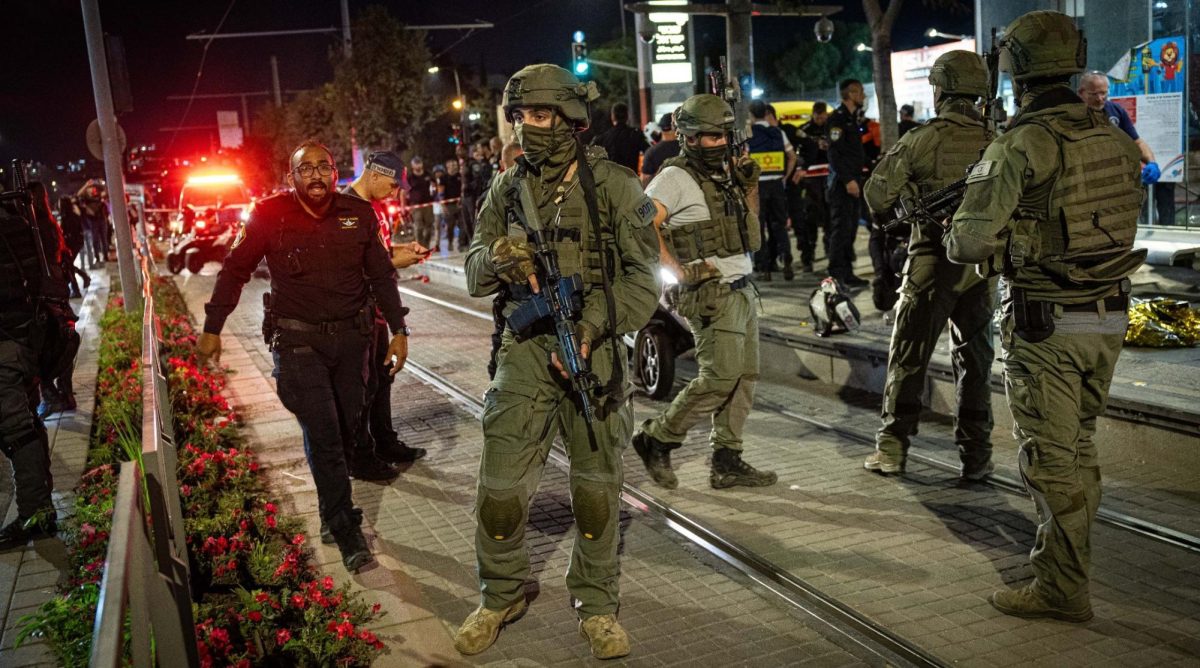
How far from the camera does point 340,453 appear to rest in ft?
18.7

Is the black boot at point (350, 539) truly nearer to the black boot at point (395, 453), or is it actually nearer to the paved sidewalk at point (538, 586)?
the paved sidewalk at point (538, 586)

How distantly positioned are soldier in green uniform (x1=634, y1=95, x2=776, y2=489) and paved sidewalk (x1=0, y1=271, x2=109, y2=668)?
338cm

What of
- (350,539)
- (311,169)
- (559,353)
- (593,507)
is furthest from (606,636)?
(311,169)

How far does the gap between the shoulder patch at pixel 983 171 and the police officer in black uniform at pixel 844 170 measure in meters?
7.47

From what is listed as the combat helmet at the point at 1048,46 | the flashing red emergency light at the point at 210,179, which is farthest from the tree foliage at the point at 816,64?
the combat helmet at the point at 1048,46

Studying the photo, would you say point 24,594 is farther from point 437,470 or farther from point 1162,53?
point 1162,53

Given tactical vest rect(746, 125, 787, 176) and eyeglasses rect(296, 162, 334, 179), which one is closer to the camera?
eyeglasses rect(296, 162, 334, 179)

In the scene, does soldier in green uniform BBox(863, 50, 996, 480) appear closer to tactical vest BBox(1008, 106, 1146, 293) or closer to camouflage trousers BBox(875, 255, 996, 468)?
camouflage trousers BBox(875, 255, 996, 468)

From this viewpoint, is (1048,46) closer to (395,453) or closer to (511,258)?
(511,258)

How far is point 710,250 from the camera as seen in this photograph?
6242 mm

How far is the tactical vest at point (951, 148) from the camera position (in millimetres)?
6020

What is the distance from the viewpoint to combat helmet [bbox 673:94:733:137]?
622 cm

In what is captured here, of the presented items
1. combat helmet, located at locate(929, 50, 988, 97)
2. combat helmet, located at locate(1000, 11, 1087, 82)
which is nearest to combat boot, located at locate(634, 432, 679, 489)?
combat helmet, located at locate(929, 50, 988, 97)

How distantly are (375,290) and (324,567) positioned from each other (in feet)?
4.71
